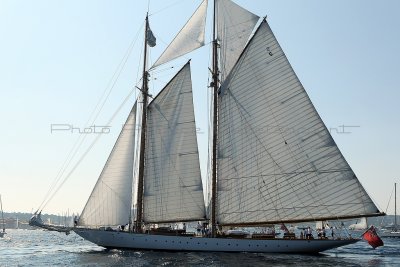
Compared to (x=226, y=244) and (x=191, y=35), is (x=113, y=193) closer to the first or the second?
(x=226, y=244)

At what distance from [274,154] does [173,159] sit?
9068 millimetres

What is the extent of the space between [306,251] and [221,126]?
13225 millimetres

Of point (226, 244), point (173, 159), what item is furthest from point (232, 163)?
point (226, 244)

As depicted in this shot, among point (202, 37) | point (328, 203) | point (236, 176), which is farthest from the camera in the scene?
point (202, 37)

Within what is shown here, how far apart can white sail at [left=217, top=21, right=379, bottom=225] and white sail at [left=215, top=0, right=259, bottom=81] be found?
1565 mm

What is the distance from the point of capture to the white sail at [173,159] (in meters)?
44.2

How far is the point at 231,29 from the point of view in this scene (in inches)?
1825

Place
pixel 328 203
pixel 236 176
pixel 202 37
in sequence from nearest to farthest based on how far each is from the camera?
pixel 328 203 → pixel 236 176 → pixel 202 37

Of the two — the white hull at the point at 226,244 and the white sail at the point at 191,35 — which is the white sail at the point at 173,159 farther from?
the white hull at the point at 226,244

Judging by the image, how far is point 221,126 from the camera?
148ft

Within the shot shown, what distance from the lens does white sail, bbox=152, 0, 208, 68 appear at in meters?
46.2

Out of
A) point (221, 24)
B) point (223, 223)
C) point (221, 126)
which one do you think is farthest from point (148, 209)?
point (221, 24)

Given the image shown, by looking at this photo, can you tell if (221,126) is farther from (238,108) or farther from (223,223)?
(223,223)

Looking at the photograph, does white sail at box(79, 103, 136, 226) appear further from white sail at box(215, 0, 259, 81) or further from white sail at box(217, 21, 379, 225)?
white sail at box(215, 0, 259, 81)
